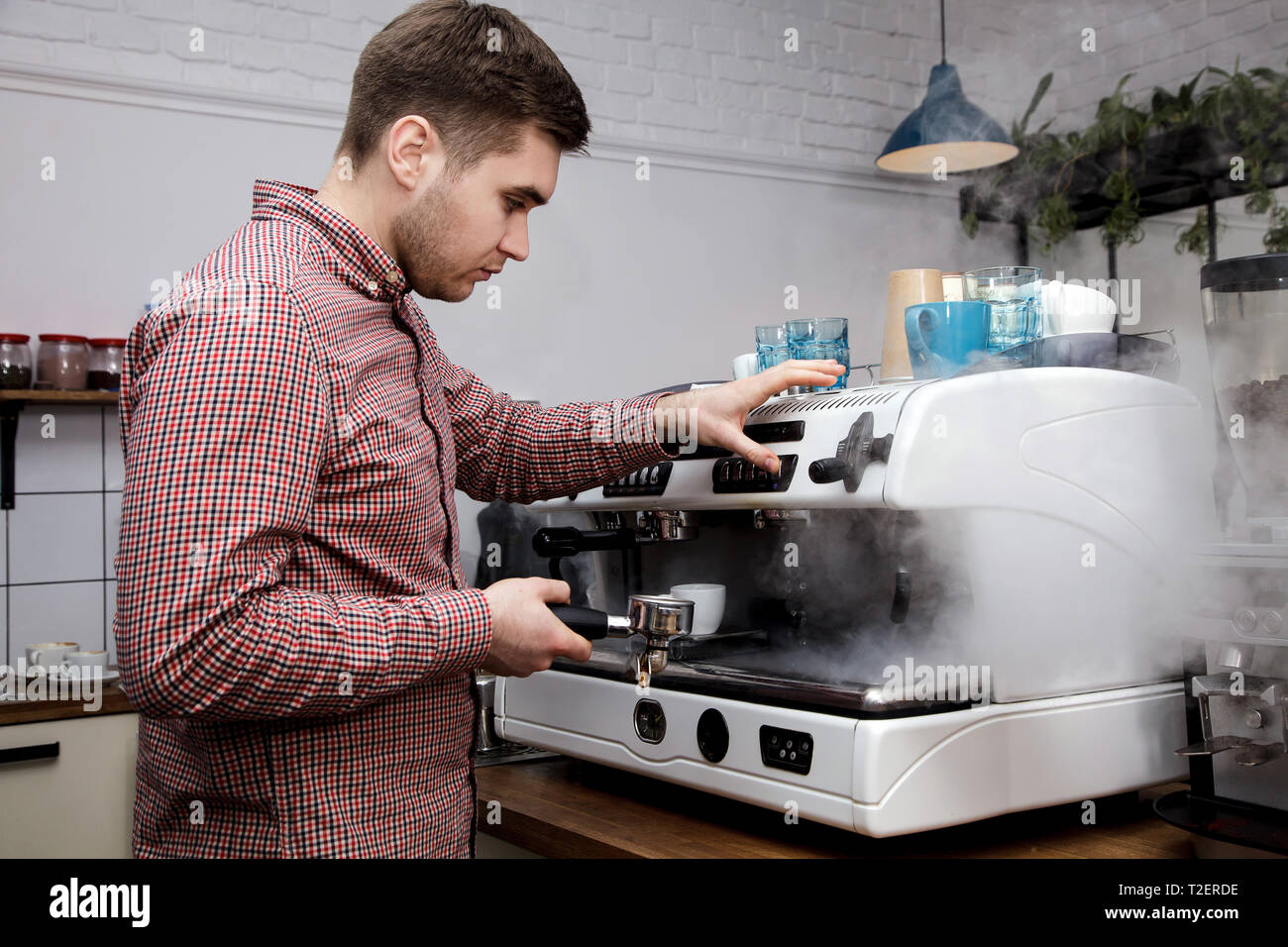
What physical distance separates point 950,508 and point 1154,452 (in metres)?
0.27

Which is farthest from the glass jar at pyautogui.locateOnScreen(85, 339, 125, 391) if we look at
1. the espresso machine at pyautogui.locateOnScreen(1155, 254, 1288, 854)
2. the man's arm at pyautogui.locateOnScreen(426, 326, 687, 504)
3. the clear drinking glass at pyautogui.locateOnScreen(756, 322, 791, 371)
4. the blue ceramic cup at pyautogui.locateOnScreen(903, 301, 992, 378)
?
the espresso machine at pyautogui.locateOnScreen(1155, 254, 1288, 854)

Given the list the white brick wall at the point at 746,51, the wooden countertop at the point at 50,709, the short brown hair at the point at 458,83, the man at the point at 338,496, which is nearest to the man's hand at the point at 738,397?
the man at the point at 338,496

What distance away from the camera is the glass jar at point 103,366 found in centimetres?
235

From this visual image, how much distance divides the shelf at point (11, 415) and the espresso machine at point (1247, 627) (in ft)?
6.75

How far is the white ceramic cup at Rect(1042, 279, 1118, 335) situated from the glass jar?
74.5 inches

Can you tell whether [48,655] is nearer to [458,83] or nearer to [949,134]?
[458,83]

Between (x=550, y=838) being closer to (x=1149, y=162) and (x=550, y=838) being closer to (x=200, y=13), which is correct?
(x=200, y=13)

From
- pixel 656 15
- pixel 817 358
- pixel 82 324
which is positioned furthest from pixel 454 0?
pixel 656 15

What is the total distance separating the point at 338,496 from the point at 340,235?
0.81ft

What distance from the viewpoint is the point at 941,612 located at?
3.52 feet

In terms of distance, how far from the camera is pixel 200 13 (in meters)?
2.55

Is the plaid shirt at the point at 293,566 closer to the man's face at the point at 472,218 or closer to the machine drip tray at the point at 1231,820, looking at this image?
the man's face at the point at 472,218

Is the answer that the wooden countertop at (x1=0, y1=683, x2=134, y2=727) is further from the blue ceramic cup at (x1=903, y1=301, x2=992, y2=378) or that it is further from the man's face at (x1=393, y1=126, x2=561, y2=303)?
the blue ceramic cup at (x1=903, y1=301, x2=992, y2=378)
